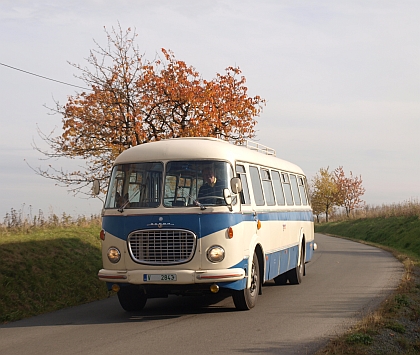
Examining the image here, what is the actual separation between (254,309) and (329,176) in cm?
8222

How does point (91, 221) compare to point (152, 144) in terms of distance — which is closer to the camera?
point (152, 144)

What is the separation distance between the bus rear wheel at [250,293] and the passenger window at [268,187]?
2.02 m

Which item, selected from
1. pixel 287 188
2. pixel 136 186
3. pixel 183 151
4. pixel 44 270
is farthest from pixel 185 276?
pixel 287 188

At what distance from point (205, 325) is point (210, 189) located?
2.41 meters

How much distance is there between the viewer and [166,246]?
11.8m

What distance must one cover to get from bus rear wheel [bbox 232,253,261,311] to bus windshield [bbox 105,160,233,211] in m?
1.65

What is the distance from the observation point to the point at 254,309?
12781mm

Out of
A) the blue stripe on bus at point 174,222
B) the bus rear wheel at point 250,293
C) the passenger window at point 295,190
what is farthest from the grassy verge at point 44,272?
Result: the passenger window at point 295,190

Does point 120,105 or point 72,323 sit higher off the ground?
point 120,105

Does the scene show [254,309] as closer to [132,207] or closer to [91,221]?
[132,207]

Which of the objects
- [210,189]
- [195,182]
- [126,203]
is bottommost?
[126,203]

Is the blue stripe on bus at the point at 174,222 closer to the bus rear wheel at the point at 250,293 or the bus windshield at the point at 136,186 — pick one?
the bus windshield at the point at 136,186

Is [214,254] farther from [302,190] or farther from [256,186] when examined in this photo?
[302,190]

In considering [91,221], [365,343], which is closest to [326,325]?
[365,343]
